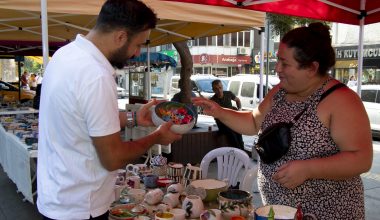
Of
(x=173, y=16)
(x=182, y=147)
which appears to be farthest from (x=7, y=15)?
(x=182, y=147)

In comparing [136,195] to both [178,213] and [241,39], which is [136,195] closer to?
[178,213]

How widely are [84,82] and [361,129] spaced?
1.06m

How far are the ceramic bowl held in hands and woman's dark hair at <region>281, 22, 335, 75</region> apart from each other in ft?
2.02

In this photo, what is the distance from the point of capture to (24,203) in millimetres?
4543

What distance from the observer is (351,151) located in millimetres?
1482

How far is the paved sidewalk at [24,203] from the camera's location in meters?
4.17

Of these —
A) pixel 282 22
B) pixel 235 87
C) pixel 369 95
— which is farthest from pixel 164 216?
pixel 235 87

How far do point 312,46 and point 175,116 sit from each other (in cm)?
74

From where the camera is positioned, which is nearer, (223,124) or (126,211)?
(126,211)

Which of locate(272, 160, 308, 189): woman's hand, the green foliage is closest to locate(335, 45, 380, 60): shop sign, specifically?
the green foliage

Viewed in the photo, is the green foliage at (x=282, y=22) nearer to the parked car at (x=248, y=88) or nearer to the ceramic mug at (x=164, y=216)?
the parked car at (x=248, y=88)

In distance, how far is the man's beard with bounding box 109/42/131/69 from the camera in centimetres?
132

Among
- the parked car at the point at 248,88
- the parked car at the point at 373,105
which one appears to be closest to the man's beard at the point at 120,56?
the parked car at the point at 373,105

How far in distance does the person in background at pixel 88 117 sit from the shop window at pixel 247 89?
11.2m
